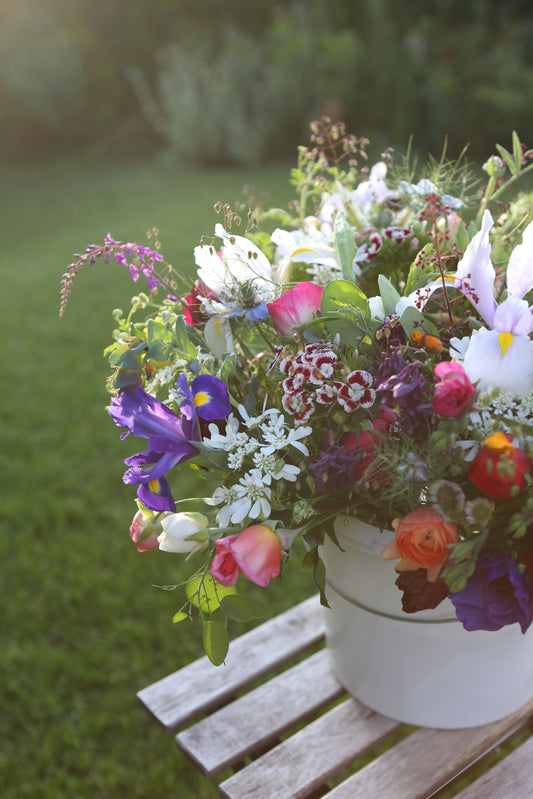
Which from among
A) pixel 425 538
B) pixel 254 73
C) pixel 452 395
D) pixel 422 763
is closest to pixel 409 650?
pixel 422 763

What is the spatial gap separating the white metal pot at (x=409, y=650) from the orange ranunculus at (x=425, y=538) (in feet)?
0.35

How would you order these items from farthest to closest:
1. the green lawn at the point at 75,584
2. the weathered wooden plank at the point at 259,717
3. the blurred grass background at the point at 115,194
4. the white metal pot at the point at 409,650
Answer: the blurred grass background at the point at 115,194, the green lawn at the point at 75,584, the weathered wooden plank at the point at 259,717, the white metal pot at the point at 409,650

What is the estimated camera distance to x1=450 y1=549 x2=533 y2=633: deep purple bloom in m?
0.61

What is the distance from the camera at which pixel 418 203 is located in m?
0.85

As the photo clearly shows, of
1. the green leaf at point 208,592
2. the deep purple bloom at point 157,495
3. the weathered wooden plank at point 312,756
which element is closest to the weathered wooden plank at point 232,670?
the weathered wooden plank at point 312,756

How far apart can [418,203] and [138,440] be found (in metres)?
1.59

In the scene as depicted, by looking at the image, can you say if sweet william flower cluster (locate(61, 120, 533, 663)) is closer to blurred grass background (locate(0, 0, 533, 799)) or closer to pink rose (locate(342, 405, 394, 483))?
pink rose (locate(342, 405, 394, 483))

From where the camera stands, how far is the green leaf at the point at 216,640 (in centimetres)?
67

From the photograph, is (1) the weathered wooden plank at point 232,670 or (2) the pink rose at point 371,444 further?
(1) the weathered wooden plank at point 232,670

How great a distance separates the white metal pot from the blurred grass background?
71 cm

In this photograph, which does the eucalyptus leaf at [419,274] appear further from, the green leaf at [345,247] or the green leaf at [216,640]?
the green leaf at [216,640]

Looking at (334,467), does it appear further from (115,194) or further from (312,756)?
(115,194)

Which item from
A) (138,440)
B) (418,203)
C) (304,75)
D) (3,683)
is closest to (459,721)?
(418,203)

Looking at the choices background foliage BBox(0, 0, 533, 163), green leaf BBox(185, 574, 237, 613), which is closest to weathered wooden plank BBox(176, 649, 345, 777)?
green leaf BBox(185, 574, 237, 613)
